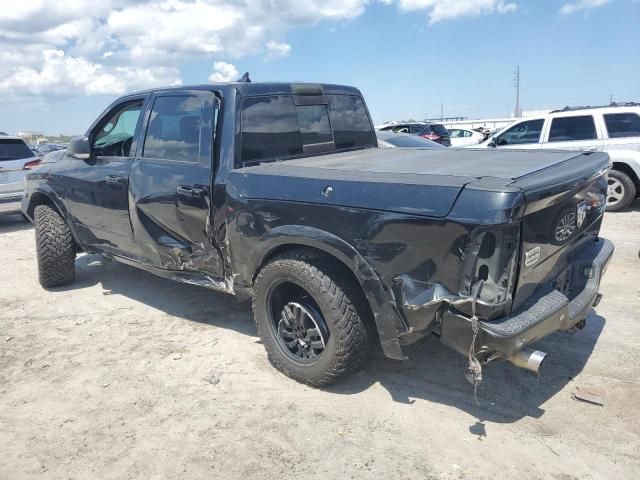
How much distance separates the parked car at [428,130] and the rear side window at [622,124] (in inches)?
423

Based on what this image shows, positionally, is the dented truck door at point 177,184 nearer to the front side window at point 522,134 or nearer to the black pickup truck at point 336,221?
the black pickup truck at point 336,221

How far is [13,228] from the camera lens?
9789 mm

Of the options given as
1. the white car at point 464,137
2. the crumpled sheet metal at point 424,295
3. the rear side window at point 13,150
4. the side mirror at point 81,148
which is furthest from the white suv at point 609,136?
the white car at point 464,137

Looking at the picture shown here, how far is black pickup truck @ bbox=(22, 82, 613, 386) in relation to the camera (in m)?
2.58

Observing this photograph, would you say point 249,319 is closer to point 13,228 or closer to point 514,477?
point 514,477

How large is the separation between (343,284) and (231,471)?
1.20 meters

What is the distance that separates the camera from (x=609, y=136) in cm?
889

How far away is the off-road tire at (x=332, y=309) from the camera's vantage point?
10.2 feet

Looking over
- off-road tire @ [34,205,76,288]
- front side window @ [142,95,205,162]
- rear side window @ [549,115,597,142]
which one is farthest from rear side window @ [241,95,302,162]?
rear side window @ [549,115,597,142]

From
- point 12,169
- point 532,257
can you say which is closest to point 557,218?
point 532,257

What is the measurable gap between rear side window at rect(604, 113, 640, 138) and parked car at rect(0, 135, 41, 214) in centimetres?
1049

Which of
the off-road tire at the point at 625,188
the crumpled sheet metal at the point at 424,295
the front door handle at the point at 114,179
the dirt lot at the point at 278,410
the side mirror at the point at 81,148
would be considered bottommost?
the dirt lot at the point at 278,410

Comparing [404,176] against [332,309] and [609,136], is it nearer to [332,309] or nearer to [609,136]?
[332,309]

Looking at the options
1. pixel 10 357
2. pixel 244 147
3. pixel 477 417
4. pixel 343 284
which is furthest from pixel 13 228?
pixel 477 417
